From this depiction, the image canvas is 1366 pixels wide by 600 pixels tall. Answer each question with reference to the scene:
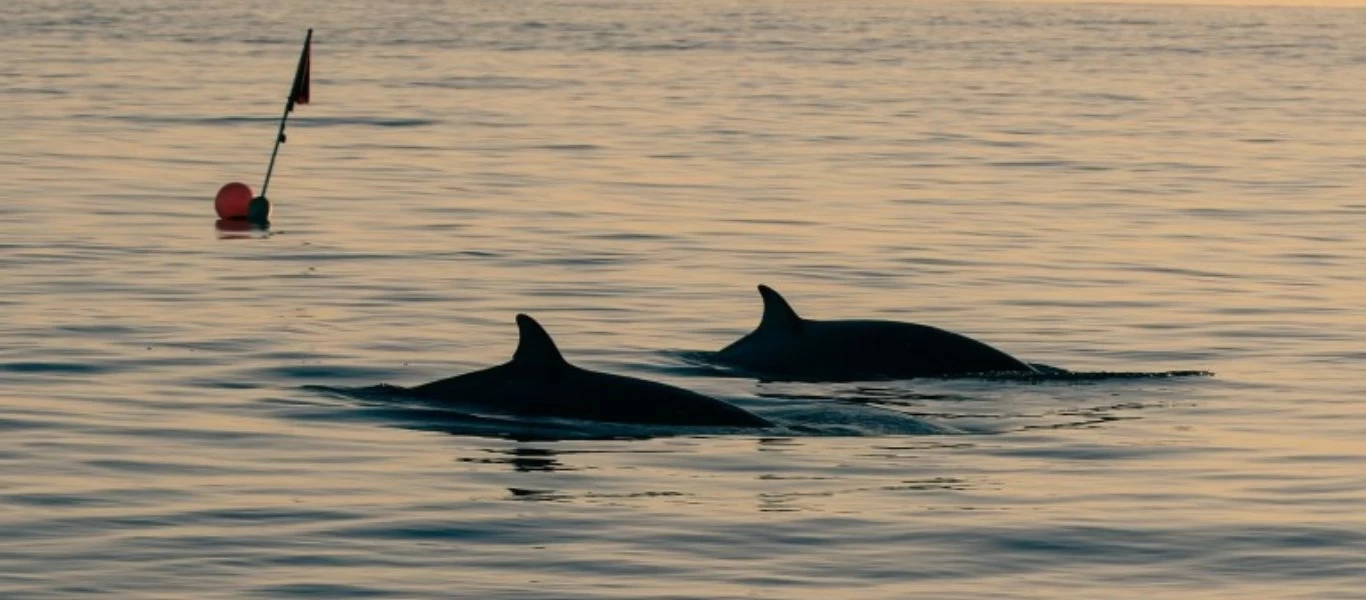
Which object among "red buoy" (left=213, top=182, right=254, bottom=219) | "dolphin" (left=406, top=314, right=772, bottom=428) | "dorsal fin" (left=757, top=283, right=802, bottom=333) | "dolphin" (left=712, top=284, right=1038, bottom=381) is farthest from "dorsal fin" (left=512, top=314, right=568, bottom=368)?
"red buoy" (left=213, top=182, right=254, bottom=219)

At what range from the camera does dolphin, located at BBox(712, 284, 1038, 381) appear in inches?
→ 848

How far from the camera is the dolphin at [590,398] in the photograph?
61.8 ft

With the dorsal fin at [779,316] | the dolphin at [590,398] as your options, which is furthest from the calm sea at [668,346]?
the dorsal fin at [779,316]

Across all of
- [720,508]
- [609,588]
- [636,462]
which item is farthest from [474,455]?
[609,588]

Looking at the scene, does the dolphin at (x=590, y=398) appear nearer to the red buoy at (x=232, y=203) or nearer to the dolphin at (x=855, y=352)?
the dolphin at (x=855, y=352)

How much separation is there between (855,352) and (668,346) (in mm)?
2456

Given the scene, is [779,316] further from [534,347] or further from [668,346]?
[534,347]

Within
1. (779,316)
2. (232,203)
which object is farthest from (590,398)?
(232,203)

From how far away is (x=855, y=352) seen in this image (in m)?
21.7

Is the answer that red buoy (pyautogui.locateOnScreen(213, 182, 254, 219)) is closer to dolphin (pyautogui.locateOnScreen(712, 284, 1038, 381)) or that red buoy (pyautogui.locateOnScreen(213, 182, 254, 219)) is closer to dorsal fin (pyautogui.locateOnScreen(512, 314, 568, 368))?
dolphin (pyautogui.locateOnScreen(712, 284, 1038, 381))

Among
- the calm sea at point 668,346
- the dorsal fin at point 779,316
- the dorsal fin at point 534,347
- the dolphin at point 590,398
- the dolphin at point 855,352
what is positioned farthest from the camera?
the dorsal fin at point 779,316

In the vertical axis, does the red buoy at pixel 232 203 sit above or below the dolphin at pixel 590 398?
above

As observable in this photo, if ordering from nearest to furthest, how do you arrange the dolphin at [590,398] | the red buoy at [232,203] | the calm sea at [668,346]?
the calm sea at [668,346]
the dolphin at [590,398]
the red buoy at [232,203]

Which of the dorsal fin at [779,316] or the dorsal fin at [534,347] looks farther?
the dorsal fin at [779,316]
